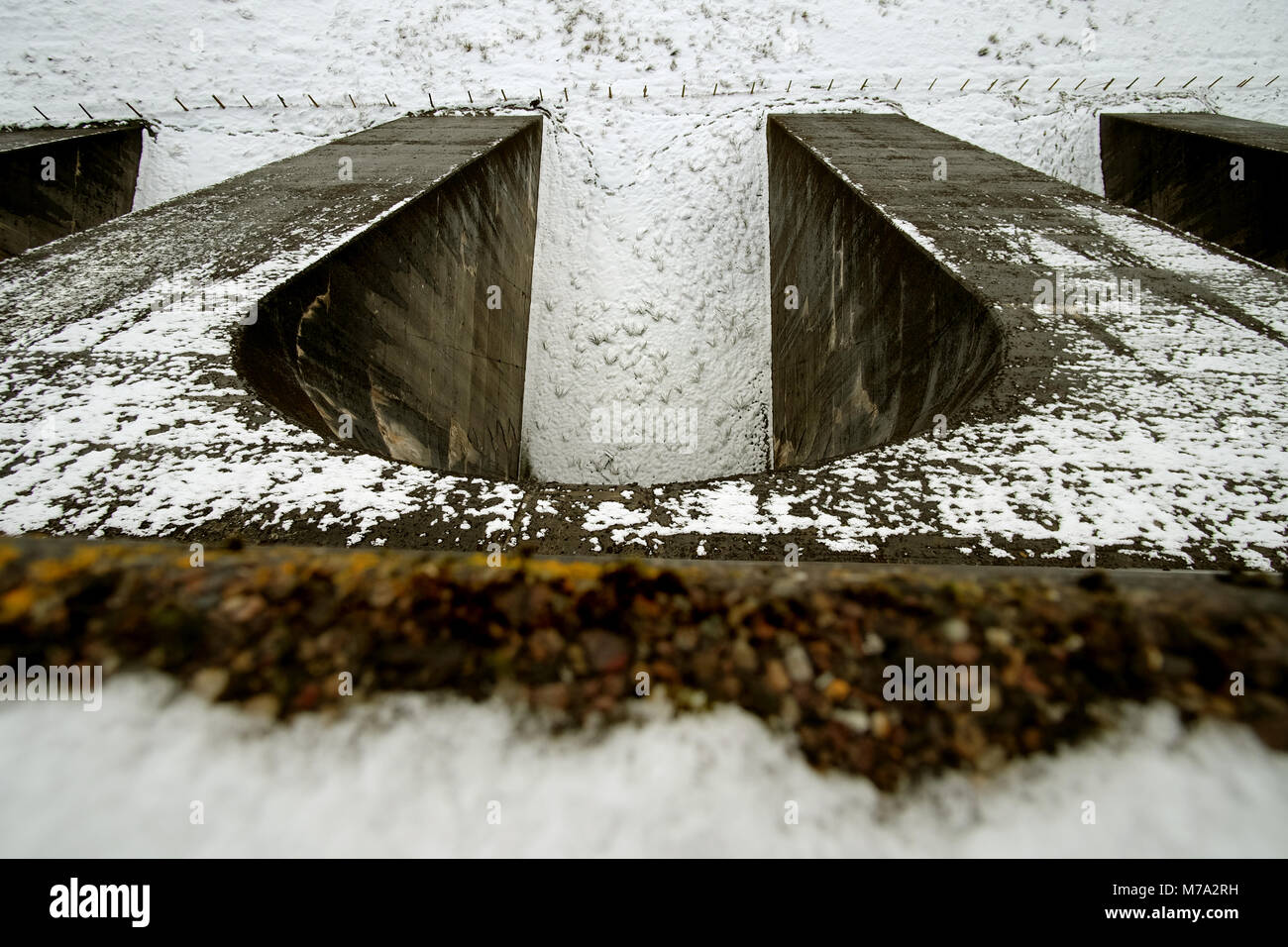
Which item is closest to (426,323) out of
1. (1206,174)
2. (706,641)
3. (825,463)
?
(825,463)

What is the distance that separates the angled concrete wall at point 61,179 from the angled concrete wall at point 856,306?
843 centimetres

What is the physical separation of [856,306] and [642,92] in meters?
6.45

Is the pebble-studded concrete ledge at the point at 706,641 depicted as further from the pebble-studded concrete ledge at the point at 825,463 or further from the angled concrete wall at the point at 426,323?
the angled concrete wall at the point at 426,323

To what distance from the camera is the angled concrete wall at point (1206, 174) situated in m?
5.15

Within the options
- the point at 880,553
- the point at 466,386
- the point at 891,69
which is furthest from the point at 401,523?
the point at 891,69

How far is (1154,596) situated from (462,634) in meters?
1.38

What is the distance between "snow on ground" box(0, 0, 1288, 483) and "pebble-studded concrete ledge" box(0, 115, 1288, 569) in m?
3.64

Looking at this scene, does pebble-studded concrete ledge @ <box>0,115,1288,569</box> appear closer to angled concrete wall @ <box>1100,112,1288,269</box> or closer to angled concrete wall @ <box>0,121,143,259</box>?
angled concrete wall @ <box>1100,112,1288,269</box>

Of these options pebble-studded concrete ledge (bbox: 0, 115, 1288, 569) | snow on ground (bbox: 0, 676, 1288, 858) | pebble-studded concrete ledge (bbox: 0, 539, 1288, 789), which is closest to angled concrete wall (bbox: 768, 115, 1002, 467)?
pebble-studded concrete ledge (bbox: 0, 115, 1288, 569)

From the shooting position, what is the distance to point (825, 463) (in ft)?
7.81

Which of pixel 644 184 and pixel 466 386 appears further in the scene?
pixel 644 184

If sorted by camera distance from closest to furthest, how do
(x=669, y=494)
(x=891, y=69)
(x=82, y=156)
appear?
(x=669, y=494) < (x=82, y=156) < (x=891, y=69)
